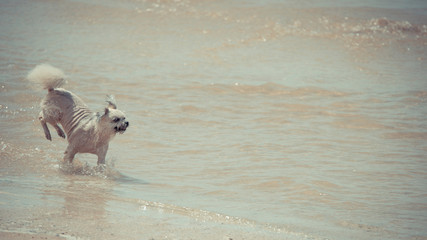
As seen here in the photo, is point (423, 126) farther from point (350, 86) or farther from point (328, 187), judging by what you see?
point (328, 187)

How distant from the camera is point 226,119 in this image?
34.8 ft

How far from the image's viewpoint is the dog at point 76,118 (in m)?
7.41

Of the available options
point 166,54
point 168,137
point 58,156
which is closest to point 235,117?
point 168,137

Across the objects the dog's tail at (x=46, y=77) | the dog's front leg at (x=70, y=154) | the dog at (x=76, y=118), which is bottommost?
the dog's front leg at (x=70, y=154)

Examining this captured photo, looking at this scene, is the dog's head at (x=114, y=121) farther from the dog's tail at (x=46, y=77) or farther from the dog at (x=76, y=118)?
the dog's tail at (x=46, y=77)

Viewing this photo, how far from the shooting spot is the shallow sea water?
570 centimetres

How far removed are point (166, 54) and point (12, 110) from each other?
5564mm

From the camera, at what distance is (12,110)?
10.2m

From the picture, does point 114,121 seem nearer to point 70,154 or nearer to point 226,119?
point 70,154

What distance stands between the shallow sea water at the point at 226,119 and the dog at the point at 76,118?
0.77 ft

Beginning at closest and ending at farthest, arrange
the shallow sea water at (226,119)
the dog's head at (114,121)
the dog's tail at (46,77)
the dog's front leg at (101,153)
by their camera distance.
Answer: the shallow sea water at (226,119), the dog's head at (114,121), the dog's front leg at (101,153), the dog's tail at (46,77)

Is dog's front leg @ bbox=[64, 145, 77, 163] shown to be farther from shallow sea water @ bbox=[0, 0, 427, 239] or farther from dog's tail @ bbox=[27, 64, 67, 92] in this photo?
dog's tail @ bbox=[27, 64, 67, 92]

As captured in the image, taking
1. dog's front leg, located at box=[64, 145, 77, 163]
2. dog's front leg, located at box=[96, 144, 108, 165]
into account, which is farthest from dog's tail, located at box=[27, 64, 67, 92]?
dog's front leg, located at box=[96, 144, 108, 165]

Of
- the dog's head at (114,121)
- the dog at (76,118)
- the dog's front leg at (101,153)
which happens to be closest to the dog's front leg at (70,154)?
the dog at (76,118)
